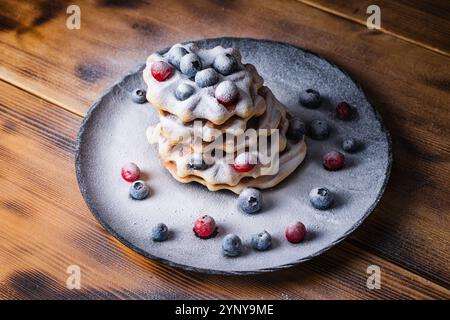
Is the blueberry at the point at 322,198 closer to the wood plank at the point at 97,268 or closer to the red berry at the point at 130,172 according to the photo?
the wood plank at the point at 97,268

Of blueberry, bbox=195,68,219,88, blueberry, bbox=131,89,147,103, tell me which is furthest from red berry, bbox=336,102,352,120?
blueberry, bbox=131,89,147,103

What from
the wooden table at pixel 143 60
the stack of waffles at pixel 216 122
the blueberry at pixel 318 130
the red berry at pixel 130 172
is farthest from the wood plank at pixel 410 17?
the red berry at pixel 130 172

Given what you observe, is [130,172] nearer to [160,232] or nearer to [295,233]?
[160,232]

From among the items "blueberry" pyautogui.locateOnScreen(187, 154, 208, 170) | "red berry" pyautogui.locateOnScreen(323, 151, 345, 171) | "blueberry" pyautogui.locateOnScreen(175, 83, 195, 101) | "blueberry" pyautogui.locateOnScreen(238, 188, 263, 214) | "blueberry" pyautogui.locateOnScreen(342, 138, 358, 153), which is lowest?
"blueberry" pyautogui.locateOnScreen(238, 188, 263, 214)

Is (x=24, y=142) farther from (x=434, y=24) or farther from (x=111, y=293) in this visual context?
(x=434, y=24)

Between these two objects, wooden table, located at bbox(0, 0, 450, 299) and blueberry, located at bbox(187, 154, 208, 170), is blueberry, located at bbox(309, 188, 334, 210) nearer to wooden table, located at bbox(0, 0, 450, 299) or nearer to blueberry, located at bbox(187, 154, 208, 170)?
wooden table, located at bbox(0, 0, 450, 299)

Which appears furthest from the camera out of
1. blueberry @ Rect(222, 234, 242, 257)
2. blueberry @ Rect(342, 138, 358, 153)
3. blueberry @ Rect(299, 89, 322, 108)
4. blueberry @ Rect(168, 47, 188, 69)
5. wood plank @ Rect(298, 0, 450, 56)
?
wood plank @ Rect(298, 0, 450, 56)
